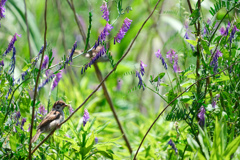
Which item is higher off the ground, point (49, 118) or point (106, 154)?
point (49, 118)

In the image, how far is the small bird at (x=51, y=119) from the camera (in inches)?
40.9

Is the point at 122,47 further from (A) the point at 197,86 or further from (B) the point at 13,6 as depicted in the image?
(A) the point at 197,86

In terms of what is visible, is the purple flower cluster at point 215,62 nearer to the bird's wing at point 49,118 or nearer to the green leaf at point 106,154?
the green leaf at point 106,154

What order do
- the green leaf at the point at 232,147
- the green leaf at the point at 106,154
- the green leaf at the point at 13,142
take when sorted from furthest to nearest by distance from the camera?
1. the green leaf at the point at 106,154
2. the green leaf at the point at 13,142
3. the green leaf at the point at 232,147

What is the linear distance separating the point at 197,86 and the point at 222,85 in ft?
0.35

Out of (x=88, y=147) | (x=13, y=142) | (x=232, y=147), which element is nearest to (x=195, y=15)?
(x=232, y=147)

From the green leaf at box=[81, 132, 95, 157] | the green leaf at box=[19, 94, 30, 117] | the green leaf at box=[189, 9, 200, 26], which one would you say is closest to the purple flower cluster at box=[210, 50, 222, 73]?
the green leaf at box=[189, 9, 200, 26]

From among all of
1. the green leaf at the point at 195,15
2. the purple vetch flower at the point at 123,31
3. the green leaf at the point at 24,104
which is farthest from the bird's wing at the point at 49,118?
the green leaf at the point at 195,15

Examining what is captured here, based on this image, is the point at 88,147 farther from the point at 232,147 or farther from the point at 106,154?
the point at 232,147

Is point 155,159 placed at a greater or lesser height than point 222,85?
lesser

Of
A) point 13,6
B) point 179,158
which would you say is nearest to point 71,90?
point 13,6

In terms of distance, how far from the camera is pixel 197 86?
3.19ft

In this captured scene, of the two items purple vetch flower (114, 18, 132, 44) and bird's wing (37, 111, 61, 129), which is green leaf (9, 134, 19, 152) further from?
purple vetch flower (114, 18, 132, 44)

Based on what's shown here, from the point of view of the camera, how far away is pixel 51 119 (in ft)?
3.66
